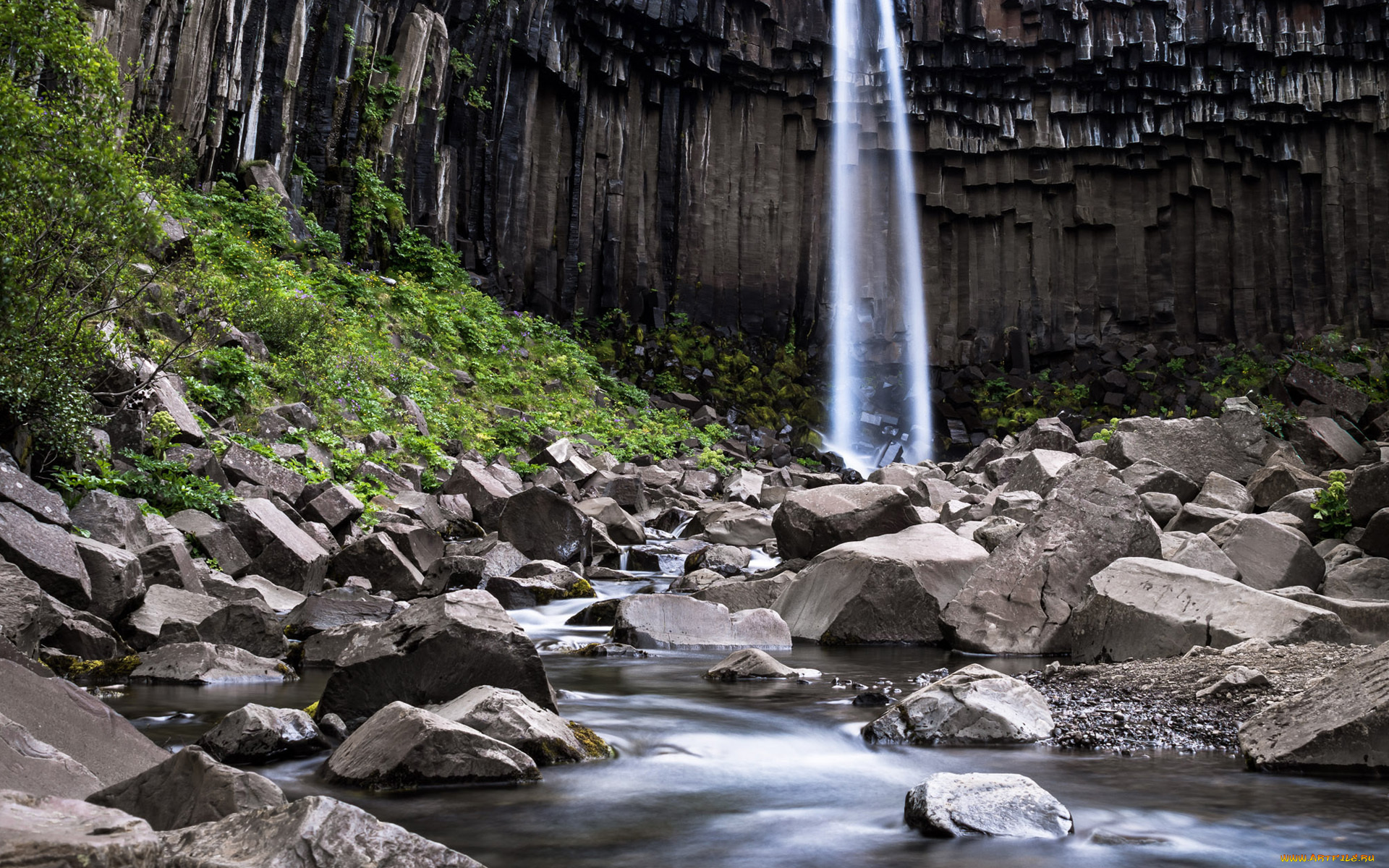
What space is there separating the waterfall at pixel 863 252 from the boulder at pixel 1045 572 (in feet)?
83.3

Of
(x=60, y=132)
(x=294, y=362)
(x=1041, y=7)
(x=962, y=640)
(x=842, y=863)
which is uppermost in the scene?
(x=1041, y=7)

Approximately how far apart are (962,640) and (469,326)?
58.3ft

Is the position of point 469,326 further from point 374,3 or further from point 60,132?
point 60,132

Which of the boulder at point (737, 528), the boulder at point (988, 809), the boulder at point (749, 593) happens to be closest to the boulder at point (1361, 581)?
the boulder at point (749, 593)

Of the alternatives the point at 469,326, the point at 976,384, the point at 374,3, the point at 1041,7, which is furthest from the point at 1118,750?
the point at 1041,7

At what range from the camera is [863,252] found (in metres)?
37.1

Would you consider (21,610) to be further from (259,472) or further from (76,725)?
(259,472)

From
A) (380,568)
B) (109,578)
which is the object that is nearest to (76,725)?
(109,578)

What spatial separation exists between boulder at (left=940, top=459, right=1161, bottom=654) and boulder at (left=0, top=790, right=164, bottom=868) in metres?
6.42

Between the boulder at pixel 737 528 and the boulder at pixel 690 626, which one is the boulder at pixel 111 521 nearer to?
the boulder at pixel 690 626

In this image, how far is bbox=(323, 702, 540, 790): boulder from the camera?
12.7 feet

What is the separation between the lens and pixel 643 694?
6.07m

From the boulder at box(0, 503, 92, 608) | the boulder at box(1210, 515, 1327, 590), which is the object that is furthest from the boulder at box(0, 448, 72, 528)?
the boulder at box(1210, 515, 1327, 590)

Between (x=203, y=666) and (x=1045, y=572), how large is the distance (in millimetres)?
6256
